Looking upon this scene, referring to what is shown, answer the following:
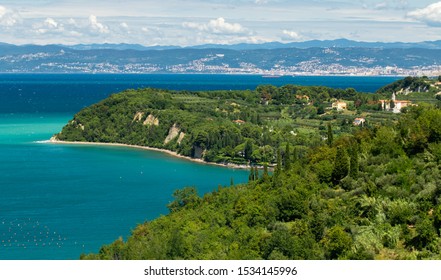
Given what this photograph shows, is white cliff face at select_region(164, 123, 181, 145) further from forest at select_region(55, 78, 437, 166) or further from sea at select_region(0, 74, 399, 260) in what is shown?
sea at select_region(0, 74, 399, 260)

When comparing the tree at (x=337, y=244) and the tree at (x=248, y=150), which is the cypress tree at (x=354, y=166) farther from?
the tree at (x=248, y=150)

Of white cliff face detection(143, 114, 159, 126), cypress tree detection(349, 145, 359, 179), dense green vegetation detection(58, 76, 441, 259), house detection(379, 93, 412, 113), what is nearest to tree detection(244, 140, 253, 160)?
white cliff face detection(143, 114, 159, 126)

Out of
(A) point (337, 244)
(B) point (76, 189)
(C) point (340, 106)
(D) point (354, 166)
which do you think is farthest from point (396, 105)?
(A) point (337, 244)

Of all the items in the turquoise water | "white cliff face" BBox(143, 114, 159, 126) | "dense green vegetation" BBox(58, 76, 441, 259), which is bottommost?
the turquoise water

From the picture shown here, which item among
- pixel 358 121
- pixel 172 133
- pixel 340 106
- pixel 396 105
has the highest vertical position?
pixel 396 105

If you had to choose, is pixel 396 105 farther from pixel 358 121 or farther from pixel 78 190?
pixel 78 190
